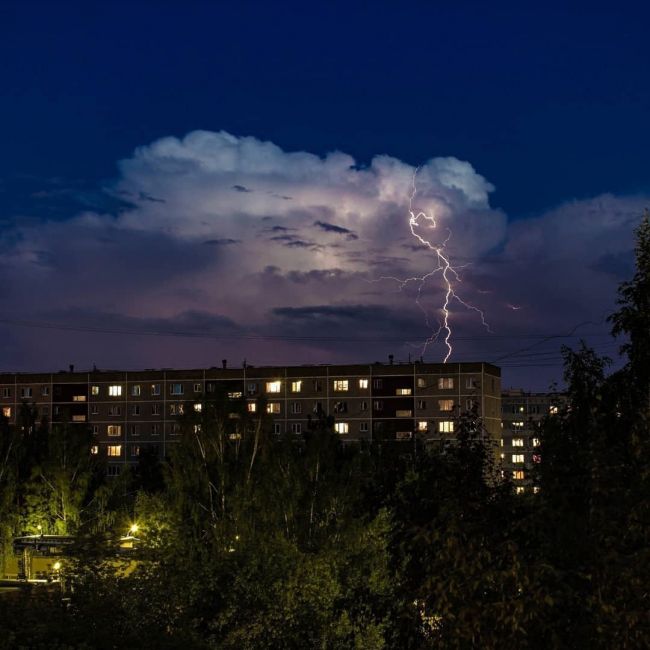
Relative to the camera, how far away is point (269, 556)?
21750 millimetres

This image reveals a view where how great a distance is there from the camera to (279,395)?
9925 centimetres

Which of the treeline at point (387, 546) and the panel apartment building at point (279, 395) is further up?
the panel apartment building at point (279, 395)

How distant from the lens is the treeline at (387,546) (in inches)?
415

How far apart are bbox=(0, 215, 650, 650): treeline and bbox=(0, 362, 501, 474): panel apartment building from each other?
214 ft

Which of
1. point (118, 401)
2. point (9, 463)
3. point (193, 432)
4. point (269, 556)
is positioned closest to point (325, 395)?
point (118, 401)

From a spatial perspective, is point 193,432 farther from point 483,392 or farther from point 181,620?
point 483,392

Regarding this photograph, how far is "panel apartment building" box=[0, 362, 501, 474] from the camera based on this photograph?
96.6 meters

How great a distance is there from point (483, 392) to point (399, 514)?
83096mm

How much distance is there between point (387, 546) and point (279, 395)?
3291 inches

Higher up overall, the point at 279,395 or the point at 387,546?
the point at 279,395

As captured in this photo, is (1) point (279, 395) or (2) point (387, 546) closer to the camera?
(2) point (387, 546)

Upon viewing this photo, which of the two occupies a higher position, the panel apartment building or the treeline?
the panel apartment building

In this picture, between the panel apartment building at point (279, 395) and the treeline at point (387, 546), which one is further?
the panel apartment building at point (279, 395)

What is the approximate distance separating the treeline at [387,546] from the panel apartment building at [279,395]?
2566 inches
